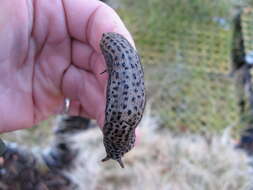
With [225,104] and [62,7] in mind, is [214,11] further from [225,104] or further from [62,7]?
[62,7]

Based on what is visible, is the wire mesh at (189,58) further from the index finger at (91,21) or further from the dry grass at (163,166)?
the index finger at (91,21)

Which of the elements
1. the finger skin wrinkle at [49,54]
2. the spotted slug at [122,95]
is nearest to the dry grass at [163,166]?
the finger skin wrinkle at [49,54]

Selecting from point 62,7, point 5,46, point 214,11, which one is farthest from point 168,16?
point 5,46

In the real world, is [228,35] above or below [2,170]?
above

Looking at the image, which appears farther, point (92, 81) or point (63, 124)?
point (63, 124)

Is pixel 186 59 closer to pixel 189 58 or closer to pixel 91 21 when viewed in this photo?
pixel 189 58

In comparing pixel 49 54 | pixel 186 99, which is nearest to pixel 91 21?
pixel 49 54
